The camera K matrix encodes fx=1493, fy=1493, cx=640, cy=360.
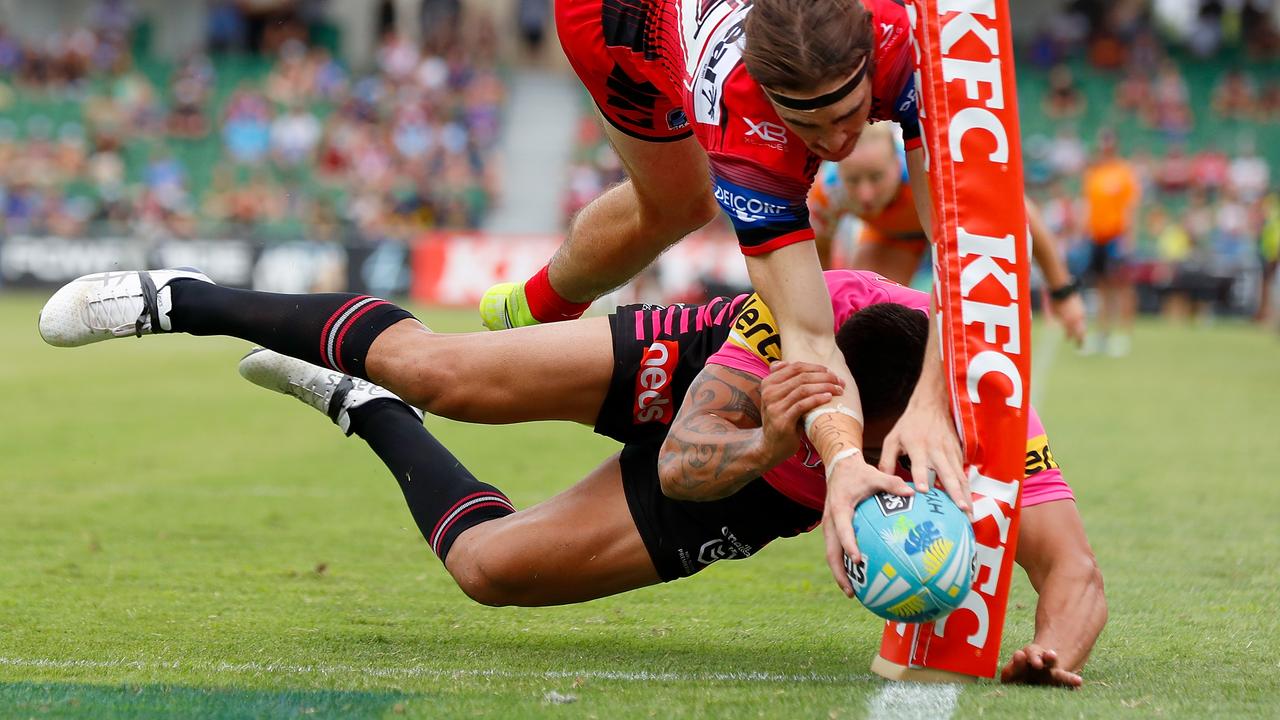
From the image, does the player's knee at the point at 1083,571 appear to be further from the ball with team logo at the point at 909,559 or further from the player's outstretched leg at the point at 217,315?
the player's outstretched leg at the point at 217,315

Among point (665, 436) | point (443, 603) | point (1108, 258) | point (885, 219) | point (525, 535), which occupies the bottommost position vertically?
point (1108, 258)

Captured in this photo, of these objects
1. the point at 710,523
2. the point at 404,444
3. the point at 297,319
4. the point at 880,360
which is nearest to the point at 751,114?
the point at 880,360

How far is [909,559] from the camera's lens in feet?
11.1

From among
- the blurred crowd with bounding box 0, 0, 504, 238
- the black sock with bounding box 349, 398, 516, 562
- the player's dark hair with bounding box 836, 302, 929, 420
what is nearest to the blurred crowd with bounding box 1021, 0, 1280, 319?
the blurred crowd with bounding box 0, 0, 504, 238

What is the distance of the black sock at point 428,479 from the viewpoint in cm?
458

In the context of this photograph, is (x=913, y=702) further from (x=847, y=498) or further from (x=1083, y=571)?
(x=1083, y=571)

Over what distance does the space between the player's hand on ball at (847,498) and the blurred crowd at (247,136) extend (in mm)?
21404

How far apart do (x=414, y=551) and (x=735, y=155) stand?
2527mm

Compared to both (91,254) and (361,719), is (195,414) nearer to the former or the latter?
(361,719)

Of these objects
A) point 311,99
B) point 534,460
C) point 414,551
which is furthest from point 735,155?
point 311,99

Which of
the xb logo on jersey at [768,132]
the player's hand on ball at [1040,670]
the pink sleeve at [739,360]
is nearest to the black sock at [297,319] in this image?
the pink sleeve at [739,360]

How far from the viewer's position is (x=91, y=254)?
23.4m

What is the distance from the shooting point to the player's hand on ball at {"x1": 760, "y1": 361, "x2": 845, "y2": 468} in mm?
3623

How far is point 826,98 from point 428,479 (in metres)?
1.87
